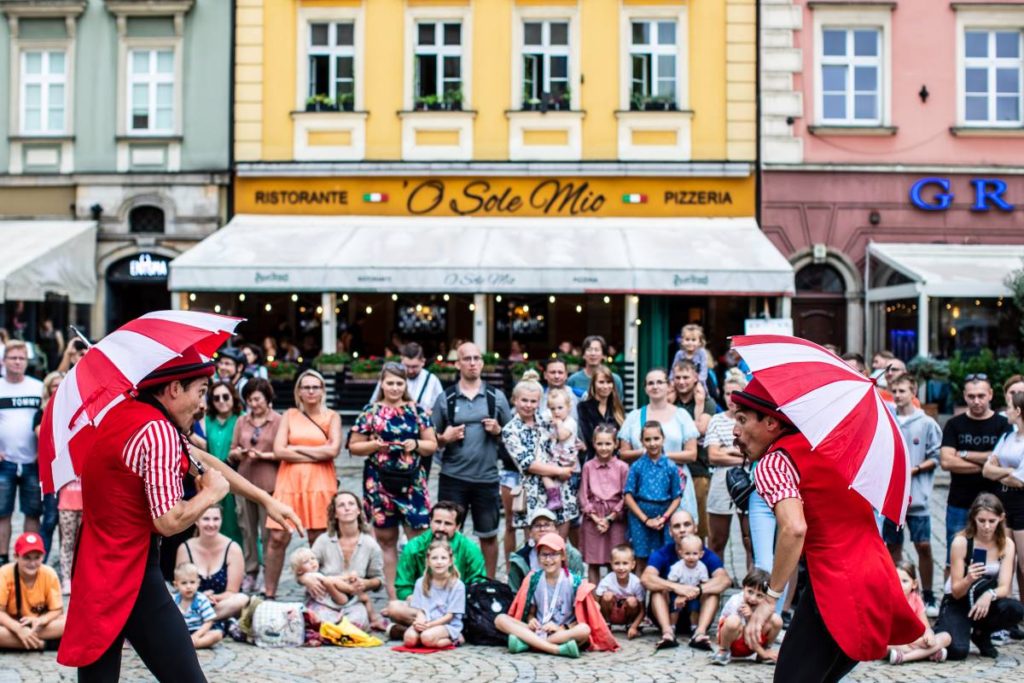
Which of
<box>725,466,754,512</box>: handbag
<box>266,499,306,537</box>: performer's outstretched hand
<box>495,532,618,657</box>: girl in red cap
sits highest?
<box>266,499,306,537</box>: performer's outstretched hand

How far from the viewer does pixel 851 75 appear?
19.7 metres

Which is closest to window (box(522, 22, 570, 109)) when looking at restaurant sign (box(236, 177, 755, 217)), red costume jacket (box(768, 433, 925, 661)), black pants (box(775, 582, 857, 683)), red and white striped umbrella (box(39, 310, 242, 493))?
restaurant sign (box(236, 177, 755, 217))

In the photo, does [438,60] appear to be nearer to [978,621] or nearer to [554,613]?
[554,613]

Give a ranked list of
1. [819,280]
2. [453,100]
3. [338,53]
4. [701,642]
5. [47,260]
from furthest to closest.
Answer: [338,53], [453,100], [819,280], [47,260], [701,642]

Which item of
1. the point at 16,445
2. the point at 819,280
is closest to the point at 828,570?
the point at 16,445

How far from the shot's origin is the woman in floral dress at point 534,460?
9367mm

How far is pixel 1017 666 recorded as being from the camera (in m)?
7.86

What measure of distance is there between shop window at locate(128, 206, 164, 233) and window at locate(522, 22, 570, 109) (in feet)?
20.9

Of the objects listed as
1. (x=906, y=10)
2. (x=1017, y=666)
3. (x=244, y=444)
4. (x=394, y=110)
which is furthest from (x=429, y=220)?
(x=1017, y=666)

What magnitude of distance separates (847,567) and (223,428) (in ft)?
21.8

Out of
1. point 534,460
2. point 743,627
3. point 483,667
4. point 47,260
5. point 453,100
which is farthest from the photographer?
point 453,100

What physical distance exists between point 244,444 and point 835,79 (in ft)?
43.4

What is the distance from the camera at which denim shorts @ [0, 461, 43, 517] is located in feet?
32.5

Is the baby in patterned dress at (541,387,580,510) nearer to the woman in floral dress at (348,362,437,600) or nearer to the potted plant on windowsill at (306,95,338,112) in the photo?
the woman in floral dress at (348,362,437,600)
